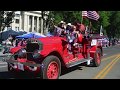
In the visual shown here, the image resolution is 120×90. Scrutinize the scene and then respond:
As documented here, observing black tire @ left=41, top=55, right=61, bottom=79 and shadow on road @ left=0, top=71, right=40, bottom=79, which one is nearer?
black tire @ left=41, top=55, right=61, bottom=79

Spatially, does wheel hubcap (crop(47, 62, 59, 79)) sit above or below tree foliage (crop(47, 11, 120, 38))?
below

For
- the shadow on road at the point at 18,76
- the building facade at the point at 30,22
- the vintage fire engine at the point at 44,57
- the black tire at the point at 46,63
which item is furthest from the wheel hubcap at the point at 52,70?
the building facade at the point at 30,22

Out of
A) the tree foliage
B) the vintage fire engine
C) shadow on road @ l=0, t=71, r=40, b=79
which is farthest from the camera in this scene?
the tree foliage

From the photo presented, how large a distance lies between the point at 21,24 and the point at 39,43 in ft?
248

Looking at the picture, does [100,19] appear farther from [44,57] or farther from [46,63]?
[46,63]

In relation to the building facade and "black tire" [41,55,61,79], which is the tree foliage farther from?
"black tire" [41,55,61,79]

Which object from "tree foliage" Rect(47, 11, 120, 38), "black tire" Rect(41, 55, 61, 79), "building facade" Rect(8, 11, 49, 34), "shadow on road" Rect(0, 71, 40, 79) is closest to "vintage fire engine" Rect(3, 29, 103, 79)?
"black tire" Rect(41, 55, 61, 79)

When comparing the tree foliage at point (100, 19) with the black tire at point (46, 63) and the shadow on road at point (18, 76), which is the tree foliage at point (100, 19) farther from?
the black tire at point (46, 63)

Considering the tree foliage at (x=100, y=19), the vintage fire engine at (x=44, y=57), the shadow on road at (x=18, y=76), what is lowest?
the shadow on road at (x=18, y=76)

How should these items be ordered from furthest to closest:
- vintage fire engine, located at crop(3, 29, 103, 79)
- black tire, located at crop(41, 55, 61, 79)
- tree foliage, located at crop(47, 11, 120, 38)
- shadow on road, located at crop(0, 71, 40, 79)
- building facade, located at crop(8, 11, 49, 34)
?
building facade, located at crop(8, 11, 49, 34) → tree foliage, located at crop(47, 11, 120, 38) → shadow on road, located at crop(0, 71, 40, 79) → vintage fire engine, located at crop(3, 29, 103, 79) → black tire, located at crop(41, 55, 61, 79)

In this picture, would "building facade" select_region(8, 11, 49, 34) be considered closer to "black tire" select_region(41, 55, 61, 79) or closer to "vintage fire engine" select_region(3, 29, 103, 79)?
"vintage fire engine" select_region(3, 29, 103, 79)

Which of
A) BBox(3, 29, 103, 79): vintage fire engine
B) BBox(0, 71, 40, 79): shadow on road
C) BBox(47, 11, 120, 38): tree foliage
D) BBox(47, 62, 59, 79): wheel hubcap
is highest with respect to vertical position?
BBox(47, 11, 120, 38): tree foliage
